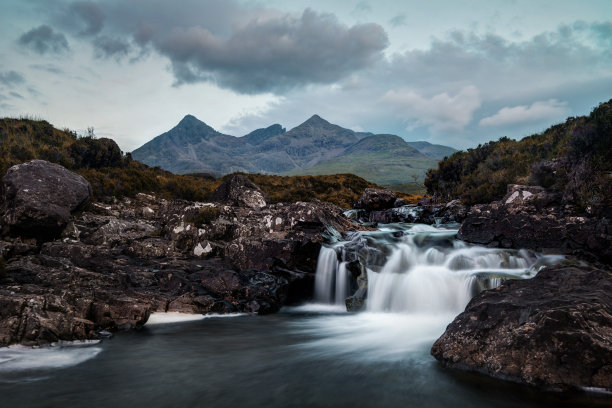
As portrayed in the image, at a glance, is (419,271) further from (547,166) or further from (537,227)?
(547,166)

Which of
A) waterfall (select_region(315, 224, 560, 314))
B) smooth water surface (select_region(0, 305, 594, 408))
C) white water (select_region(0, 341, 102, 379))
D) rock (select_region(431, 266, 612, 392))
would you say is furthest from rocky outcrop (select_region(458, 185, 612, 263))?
white water (select_region(0, 341, 102, 379))

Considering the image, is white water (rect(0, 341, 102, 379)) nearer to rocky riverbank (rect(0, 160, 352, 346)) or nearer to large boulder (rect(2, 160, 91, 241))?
rocky riverbank (rect(0, 160, 352, 346))

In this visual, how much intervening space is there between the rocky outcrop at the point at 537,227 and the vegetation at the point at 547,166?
978 mm

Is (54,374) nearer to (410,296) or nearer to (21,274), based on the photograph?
(21,274)

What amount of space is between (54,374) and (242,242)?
7.73 meters

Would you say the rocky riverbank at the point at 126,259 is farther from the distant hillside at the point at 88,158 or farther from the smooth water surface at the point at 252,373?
the distant hillside at the point at 88,158

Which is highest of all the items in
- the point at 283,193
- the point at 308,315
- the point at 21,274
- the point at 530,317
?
the point at 283,193

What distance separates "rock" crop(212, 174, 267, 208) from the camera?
1992cm

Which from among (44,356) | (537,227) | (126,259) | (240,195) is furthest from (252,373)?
(240,195)

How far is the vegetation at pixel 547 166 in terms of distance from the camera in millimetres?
14883

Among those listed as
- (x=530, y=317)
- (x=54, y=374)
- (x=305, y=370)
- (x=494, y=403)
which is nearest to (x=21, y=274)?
(x=54, y=374)

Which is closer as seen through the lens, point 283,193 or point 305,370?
point 305,370

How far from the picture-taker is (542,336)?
5.41 m

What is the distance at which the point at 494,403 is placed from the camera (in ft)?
16.8
